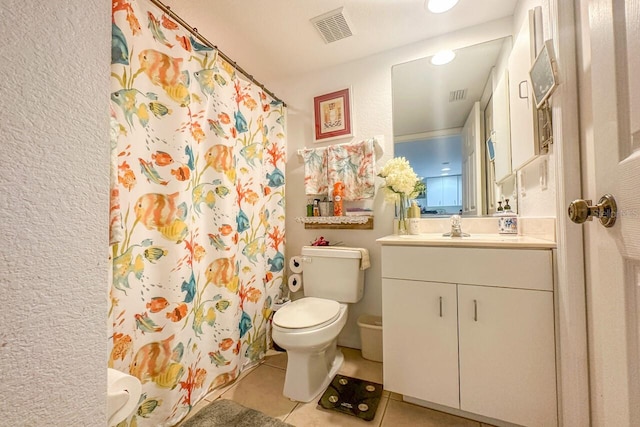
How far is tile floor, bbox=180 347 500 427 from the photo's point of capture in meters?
1.18

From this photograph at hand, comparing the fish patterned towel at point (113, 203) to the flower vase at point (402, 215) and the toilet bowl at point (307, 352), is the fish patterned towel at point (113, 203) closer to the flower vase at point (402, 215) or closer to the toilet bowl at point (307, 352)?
the toilet bowl at point (307, 352)

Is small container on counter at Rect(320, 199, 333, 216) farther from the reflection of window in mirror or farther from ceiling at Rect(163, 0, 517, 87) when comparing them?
ceiling at Rect(163, 0, 517, 87)

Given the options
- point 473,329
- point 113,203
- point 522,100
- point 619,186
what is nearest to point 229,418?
point 113,203

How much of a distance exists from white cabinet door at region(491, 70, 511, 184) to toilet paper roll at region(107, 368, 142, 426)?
190cm

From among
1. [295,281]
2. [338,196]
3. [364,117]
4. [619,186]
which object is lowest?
[295,281]

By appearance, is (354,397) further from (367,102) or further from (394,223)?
(367,102)

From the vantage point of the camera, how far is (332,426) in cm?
117

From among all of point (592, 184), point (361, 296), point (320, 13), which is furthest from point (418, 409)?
point (320, 13)

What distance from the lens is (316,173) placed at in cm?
198

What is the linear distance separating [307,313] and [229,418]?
1.96ft

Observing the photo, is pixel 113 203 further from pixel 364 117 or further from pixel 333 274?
pixel 364 117

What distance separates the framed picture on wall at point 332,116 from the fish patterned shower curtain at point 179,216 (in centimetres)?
50

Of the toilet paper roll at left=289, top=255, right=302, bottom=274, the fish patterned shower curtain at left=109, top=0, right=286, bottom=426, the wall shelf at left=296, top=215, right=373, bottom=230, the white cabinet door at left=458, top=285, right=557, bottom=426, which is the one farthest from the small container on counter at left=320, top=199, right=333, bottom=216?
the white cabinet door at left=458, top=285, right=557, bottom=426

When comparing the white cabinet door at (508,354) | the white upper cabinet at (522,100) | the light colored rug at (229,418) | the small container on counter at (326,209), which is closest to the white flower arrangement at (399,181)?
the small container on counter at (326,209)
